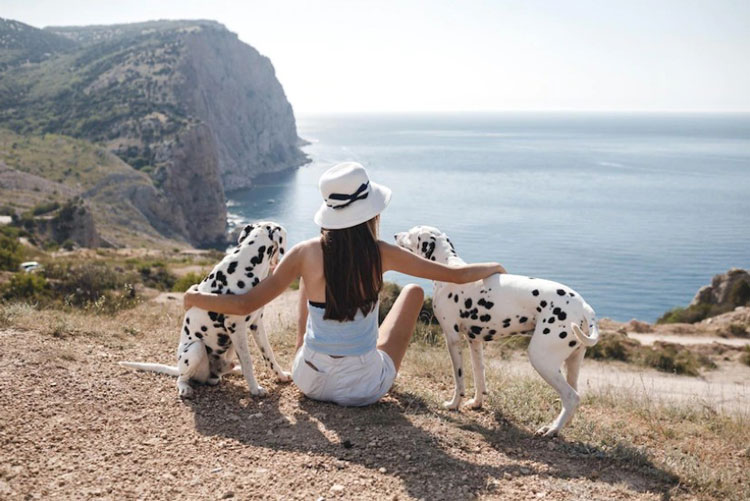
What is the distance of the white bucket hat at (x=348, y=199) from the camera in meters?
4.83

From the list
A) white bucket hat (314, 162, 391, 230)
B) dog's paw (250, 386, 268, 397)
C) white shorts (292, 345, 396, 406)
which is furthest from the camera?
dog's paw (250, 386, 268, 397)

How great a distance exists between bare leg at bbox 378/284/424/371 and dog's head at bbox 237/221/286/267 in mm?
1213

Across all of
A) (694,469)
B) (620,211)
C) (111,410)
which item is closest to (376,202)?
(111,410)

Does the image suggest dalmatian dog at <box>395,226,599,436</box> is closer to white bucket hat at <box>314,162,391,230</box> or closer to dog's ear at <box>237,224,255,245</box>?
white bucket hat at <box>314,162,391,230</box>

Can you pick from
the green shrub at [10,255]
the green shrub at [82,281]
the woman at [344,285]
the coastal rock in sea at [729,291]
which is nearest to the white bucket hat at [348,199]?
the woman at [344,285]

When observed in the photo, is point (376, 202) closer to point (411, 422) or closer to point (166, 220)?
point (411, 422)

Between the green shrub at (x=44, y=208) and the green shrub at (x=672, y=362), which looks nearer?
the green shrub at (x=672, y=362)

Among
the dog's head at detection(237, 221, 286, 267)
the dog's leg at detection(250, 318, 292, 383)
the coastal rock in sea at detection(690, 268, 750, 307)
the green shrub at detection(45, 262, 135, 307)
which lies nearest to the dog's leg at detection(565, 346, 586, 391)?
the dog's leg at detection(250, 318, 292, 383)

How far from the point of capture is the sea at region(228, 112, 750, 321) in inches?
2172

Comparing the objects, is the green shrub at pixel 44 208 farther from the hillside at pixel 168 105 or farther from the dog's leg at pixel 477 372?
the dog's leg at pixel 477 372

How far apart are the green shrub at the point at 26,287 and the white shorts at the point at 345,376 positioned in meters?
11.5

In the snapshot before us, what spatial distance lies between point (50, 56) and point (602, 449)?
13570 centimetres

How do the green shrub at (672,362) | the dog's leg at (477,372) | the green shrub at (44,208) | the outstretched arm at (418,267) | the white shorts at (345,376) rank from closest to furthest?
the outstretched arm at (418,267)
the white shorts at (345,376)
the dog's leg at (477,372)
the green shrub at (672,362)
the green shrub at (44,208)

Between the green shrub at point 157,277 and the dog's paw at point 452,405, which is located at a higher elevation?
the dog's paw at point 452,405
